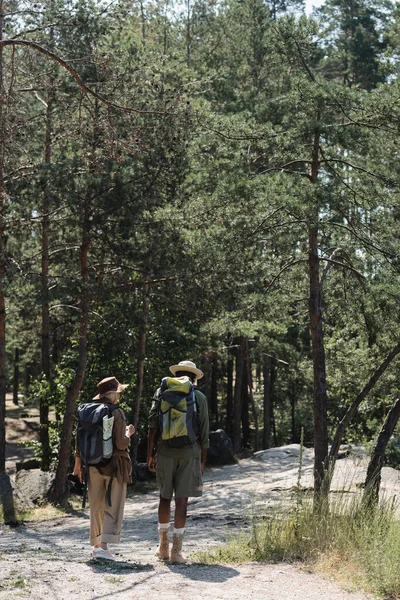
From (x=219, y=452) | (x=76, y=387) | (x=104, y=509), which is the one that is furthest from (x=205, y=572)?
(x=219, y=452)

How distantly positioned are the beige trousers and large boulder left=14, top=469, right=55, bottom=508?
31.0ft

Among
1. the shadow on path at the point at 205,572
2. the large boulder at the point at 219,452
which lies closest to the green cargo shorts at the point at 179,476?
the shadow on path at the point at 205,572

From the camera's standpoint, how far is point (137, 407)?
818 inches

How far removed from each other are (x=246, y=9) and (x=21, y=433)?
20.2 m

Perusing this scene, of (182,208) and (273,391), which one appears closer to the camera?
(182,208)

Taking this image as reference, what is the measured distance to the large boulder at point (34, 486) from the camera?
54.9 feet

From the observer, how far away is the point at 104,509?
23.4 feet

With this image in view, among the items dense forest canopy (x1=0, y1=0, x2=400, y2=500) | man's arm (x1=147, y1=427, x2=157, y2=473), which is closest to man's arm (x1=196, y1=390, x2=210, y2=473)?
man's arm (x1=147, y1=427, x2=157, y2=473)

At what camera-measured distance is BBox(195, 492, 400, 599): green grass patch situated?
21.1 ft

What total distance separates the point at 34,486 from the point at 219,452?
804 cm

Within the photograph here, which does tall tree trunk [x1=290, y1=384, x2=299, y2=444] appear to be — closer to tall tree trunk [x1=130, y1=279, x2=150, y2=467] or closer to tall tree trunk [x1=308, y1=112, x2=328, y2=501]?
tall tree trunk [x1=130, y1=279, x2=150, y2=467]

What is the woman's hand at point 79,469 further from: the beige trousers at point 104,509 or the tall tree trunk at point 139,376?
the tall tree trunk at point 139,376

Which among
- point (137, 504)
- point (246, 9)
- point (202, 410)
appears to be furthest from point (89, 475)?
point (246, 9)

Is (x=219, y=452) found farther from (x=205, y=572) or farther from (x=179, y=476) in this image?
(x=205, y=572)
